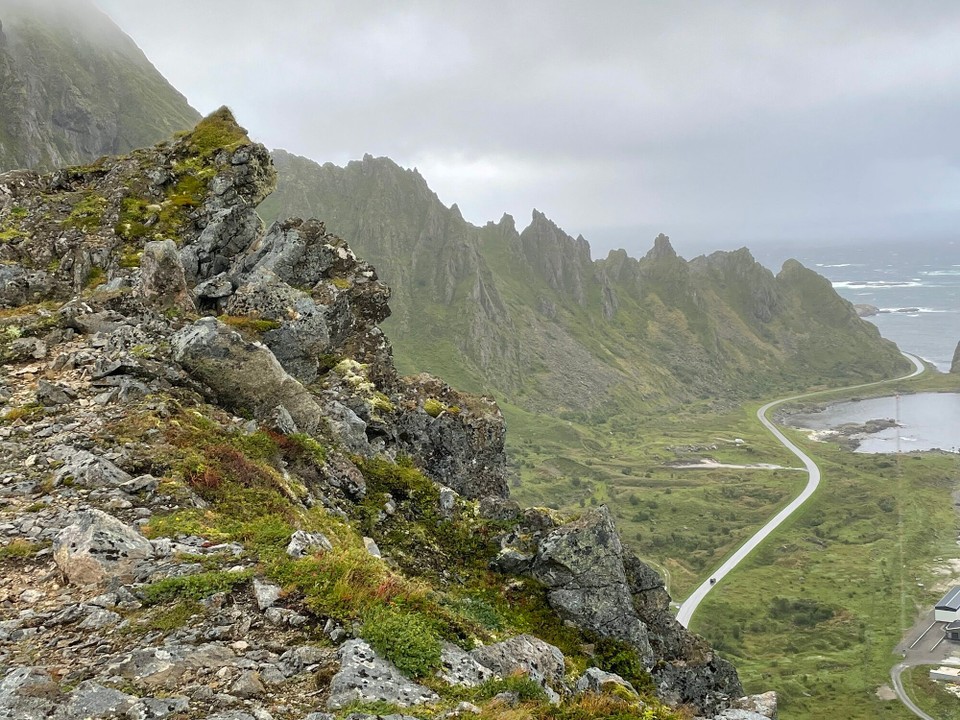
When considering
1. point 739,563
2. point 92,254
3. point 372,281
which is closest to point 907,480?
point 739,563

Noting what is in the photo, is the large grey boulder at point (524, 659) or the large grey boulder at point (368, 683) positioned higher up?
the large grey boulder at point (368, 683)

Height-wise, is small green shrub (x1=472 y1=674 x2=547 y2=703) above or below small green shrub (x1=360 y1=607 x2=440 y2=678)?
below

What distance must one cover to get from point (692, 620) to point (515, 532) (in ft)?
350

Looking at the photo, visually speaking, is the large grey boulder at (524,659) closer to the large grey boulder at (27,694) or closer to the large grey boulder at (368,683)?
the large grey boulder at (368,683)

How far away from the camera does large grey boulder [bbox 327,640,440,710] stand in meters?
9.11

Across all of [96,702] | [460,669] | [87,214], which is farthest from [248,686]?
[87,214]

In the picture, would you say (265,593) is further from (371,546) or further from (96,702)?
(371,546)

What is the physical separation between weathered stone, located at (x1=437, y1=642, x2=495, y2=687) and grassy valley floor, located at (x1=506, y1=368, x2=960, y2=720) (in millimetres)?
92134

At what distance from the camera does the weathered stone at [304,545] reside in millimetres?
12328

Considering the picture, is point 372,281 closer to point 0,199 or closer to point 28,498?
point 0,199

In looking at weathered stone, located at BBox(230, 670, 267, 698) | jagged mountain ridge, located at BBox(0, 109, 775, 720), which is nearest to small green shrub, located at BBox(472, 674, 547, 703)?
jagged mountain ridge, located at BBox(0, 109, 775, 720)

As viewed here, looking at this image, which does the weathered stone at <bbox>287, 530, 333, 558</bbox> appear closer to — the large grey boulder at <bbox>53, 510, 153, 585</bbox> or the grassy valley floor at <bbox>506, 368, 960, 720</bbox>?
the large grey boulder at <bbox>53, 510, 153, 585</bbox>

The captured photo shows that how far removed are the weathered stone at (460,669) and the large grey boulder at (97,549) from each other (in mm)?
6195

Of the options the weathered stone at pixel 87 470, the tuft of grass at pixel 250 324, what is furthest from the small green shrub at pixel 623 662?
the tuft of grass at pixel 250 324
